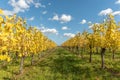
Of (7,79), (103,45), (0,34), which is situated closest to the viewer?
(0,34)

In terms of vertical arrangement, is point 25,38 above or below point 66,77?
above

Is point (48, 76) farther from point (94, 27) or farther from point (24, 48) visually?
point (94, 27)

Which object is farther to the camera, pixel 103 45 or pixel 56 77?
pixel 103 45

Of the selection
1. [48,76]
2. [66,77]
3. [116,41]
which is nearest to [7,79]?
[48,76]

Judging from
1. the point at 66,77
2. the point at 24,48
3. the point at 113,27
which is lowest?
the point at 66,77

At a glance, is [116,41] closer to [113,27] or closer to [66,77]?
[113,27]

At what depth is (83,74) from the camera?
29344 millimetres

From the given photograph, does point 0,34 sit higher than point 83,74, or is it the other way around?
point 0,34

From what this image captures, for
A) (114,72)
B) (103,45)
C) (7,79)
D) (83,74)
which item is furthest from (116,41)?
(7,79)

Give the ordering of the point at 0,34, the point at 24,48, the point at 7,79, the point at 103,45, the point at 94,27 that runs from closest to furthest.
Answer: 1. the point at 0,34
2. the point at 7,79
3. the point at 24,48
4. the point at 103,45
5. the point at 94,27

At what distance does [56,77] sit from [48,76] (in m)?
1.32

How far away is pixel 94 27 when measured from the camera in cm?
3869

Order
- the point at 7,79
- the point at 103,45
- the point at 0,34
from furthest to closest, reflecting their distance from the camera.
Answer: the point at 103,45 → the point at 7,79 → the point at 0,34

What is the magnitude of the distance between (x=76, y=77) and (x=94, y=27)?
564 inches
